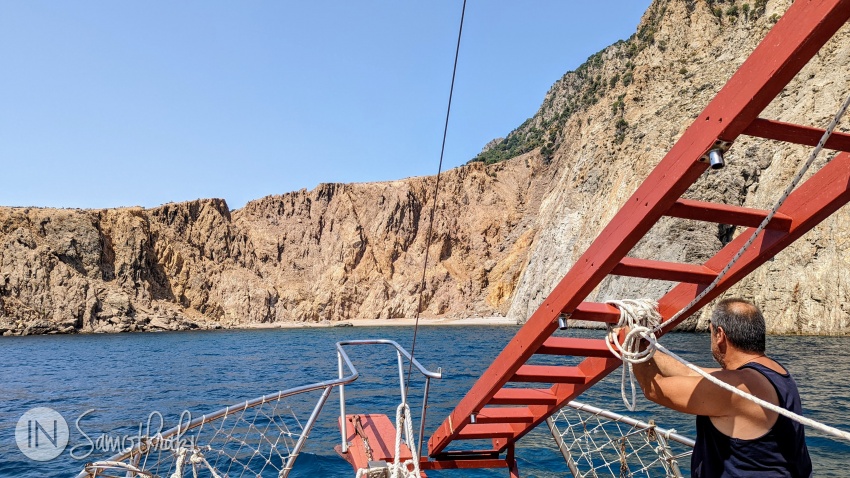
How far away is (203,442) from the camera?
1176 cm

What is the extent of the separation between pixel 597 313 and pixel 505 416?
2.41m

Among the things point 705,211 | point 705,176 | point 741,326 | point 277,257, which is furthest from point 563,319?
point 277,257

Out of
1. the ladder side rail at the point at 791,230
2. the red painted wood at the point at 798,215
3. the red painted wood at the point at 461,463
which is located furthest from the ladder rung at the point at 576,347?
the red painted wood at the point at 461,463

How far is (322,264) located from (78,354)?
50007 millimetres

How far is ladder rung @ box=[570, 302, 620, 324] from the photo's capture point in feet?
11.2

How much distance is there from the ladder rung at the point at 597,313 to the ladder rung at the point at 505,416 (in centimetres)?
202

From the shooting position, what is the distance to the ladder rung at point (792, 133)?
267 centimetres

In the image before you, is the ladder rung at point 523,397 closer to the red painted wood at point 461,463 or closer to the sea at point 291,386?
the red painted wood at point 461,463

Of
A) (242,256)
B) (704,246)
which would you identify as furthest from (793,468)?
(242,256)

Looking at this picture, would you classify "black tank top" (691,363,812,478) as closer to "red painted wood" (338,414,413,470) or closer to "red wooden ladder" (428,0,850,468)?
"red wooden ladder" (428,0,850,468)

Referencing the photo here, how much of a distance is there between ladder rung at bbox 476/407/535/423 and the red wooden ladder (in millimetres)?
623

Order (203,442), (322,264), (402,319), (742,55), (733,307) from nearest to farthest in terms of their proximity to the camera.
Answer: (733,307) < (203,442) < (742,55) < (402,319) < (322,264)

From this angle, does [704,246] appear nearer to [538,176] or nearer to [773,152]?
[773,152]

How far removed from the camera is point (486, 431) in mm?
5785
